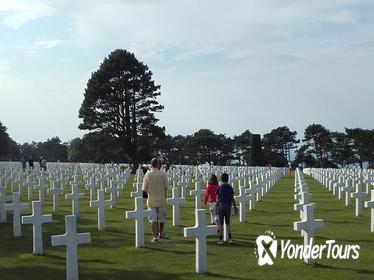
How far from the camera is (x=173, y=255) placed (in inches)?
404

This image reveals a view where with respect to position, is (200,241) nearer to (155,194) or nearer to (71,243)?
(71,243)

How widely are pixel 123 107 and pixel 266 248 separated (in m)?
45.0

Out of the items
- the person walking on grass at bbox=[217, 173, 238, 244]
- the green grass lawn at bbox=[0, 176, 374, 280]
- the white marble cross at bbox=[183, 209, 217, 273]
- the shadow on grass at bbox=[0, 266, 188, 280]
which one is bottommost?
the shadow on grass at bbox=[0, 266, 188, 280]

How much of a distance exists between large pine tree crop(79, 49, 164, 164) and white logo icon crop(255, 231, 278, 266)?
42503 mm

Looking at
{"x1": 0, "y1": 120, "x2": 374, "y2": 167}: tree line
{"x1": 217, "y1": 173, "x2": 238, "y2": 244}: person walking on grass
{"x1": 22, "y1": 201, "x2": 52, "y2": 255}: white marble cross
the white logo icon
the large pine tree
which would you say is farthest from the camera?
{"x1": 0, "y1": 120, "x2": 374, "y2": 167}: tree line

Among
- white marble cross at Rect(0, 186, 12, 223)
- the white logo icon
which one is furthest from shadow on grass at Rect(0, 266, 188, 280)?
white marble cross at Rect(0, 186, 12, 223)

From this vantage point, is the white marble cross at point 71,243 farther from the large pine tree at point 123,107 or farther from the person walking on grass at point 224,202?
the large pine tree at point 123,107

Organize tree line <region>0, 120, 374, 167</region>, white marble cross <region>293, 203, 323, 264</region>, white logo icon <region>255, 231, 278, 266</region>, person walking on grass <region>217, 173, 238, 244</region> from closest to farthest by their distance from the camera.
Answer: white marble cross <region>293, 203, 323, 264</region> → white logo icon <region>255, 231, 278, 266</region> → person walking on grass <region>217, 173, 238, 244</region> → tree line <region>0, 120, 374, 167</region>

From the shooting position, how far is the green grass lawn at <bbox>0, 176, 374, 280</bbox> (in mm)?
8664

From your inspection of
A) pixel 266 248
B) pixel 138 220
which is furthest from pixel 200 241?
pixel 138 220

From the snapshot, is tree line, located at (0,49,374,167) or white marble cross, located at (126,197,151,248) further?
tree line, located at (0,49,374,167)

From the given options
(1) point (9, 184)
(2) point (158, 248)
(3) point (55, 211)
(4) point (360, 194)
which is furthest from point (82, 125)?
(2) point (158, 248)

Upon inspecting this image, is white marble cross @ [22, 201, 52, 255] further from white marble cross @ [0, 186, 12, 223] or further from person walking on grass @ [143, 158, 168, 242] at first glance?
white marble cross @ [0, 186, 12, 223]

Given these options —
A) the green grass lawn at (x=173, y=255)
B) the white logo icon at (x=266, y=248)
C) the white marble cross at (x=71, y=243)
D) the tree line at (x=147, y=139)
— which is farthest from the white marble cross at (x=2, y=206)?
the tree line at (x=147, y=139)
